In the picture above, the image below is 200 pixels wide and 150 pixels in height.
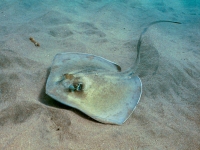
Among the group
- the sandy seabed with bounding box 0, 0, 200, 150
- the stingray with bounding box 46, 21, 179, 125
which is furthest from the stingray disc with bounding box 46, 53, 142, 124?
the sandy seabed with bounding box 0, 0, 200, 150

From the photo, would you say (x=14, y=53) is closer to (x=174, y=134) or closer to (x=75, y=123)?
(x=75, y=123)

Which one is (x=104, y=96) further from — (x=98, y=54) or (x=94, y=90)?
(x=98, y=54)

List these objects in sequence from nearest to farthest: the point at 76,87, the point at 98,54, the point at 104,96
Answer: the point at 76,87
the point at 104,96
the point at 98,54

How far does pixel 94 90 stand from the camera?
8.86ft

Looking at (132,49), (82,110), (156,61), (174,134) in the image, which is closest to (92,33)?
(132,49)

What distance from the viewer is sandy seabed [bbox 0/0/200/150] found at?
2.16 meters

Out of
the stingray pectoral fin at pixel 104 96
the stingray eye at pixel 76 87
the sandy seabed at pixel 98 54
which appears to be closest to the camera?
the sandy seabed at pixel 98 54

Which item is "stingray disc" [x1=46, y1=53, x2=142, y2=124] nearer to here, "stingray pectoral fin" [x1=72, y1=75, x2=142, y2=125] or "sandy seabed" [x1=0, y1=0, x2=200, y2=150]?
"stingray pectoral fin" [x1=72, y1=75, x2=142, y2=125]


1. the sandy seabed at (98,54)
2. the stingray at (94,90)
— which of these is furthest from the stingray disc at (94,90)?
the sandy seabed at (98,54)

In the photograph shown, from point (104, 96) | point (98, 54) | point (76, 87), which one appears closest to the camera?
point (76, 87)

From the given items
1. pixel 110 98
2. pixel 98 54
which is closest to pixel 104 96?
pixel 110 98

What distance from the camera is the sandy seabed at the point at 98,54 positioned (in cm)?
216

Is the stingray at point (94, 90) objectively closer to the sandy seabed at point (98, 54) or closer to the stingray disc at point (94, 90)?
the stingray disc at point (94, 90)

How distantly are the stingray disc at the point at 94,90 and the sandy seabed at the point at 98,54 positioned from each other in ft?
0.49
